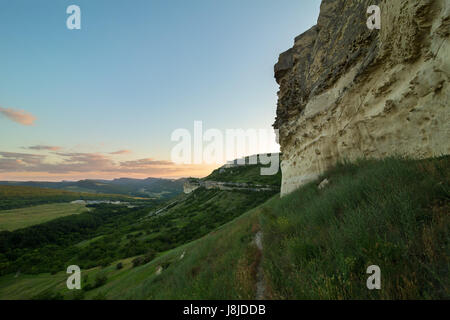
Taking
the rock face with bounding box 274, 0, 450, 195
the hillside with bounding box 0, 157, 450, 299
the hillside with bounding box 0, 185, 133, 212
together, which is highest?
the rock face with bounding box 274, 0, 450, 195

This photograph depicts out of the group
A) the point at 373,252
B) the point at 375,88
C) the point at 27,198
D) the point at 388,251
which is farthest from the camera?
the point at 27,198

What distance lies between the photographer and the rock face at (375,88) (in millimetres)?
4781

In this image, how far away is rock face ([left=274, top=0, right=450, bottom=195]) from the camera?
4.78m

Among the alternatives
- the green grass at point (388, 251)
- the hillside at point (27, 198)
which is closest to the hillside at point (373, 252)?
the green grass at point (388, 251)

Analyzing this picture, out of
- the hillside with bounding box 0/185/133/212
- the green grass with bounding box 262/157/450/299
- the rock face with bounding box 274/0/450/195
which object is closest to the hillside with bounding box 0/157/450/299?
the green grass with bounding box 262/157/450/299

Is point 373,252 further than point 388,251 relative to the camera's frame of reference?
Yes

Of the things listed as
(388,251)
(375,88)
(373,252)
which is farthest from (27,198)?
(375,88)

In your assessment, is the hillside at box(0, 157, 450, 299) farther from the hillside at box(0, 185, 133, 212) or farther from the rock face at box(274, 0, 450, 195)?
the hillside at box(0, 185, 133, 212)

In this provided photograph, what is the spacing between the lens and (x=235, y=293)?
3.46m

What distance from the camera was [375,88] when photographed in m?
6.87

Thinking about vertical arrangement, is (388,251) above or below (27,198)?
above

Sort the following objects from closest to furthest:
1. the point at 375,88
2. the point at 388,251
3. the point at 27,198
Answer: the point at 388,251 → the point at 375,88 → the point at 27,198

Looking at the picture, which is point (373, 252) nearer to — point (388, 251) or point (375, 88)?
point (388, 251)
